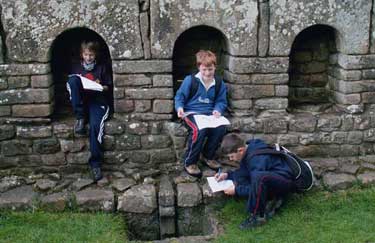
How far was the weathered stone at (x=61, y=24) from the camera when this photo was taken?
5438mm

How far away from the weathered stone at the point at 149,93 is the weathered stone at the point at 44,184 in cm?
128

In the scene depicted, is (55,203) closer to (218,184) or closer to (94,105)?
(94,105)

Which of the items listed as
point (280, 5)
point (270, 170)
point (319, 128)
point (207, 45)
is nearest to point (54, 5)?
point (207, 45)

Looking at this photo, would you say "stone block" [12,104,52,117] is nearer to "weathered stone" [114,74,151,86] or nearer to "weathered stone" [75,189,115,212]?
"weathered stone" [114,74,151,86]

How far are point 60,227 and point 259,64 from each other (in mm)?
2780

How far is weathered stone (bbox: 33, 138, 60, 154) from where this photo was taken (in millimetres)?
5777

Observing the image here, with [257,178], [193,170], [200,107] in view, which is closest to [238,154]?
[257,178]

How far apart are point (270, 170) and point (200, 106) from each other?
1.21 m

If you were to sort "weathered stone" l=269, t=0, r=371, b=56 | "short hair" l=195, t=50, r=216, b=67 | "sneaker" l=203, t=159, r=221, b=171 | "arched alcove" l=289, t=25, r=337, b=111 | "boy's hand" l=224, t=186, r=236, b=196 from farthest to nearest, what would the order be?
"arched alcove" l=289, t=25, r=337, b=111
"sneaker" l=203, t=159, r=221, b=171
"weathered stone" l=269, t=0, r=371, b=56
"short hair" l=195, t=50, r=216, b=67
"boy's hand" l=224, t=186, r=236, b=196

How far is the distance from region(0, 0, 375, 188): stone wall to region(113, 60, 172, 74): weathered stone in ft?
0.04

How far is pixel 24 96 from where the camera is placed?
566 centimetres

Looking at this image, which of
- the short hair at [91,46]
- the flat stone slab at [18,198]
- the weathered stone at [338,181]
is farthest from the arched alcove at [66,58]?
the weathered stone at [338,181]

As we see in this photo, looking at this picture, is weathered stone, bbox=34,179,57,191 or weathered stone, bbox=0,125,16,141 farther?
weathered stone, bbox=0,125,16,141

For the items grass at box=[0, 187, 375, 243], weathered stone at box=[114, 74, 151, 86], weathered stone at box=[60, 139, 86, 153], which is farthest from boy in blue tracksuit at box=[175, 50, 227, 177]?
weathered stone at box=[60, 139, 86, 153]
